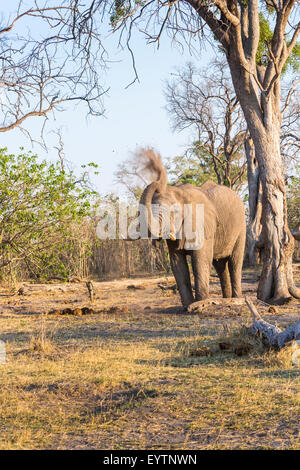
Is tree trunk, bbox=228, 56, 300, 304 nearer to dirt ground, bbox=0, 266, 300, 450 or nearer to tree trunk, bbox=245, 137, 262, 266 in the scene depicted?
dirt ground, bbox=0, 266, 300, 450

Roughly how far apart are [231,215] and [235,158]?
20.2m

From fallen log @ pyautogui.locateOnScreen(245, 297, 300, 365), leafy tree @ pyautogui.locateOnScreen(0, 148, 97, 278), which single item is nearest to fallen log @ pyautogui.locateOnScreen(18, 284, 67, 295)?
leafy tree @ pyautogui.locateOnScreen(0, 148, 97, 278)

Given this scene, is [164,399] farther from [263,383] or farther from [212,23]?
[212,23]

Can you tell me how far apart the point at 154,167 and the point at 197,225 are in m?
1.51

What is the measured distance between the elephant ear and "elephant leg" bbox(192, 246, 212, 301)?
0.64 feet

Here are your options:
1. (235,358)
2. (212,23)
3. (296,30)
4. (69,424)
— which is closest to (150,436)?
(69,424)

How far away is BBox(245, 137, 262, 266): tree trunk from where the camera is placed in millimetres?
22500

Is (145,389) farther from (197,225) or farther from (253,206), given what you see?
(253,206)

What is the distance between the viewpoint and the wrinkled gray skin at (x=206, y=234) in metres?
11.0

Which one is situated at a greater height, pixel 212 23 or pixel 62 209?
pixel 212 23

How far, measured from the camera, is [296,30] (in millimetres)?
13602

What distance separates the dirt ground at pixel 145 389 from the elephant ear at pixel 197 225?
1554 mm

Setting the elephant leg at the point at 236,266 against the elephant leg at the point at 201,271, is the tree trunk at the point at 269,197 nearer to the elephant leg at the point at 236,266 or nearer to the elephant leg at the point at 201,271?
the elephant leg at the point at 236,266
